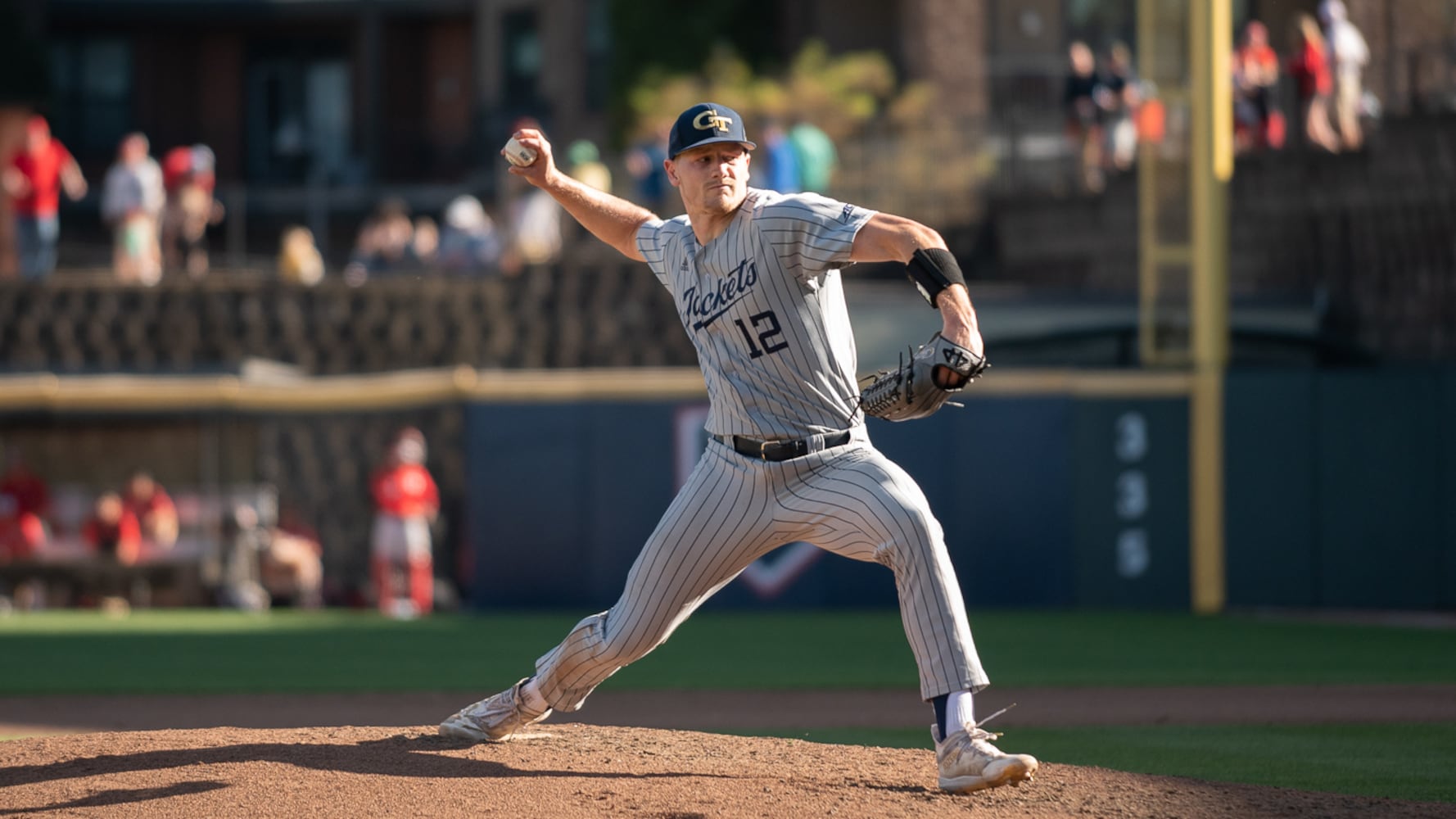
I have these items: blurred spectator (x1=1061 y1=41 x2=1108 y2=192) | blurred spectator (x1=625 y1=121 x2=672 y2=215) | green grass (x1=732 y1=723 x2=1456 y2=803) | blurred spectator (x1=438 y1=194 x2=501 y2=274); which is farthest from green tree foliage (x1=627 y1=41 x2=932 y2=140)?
green grass (x1=732 y1=723 x2=1456 y2=803)

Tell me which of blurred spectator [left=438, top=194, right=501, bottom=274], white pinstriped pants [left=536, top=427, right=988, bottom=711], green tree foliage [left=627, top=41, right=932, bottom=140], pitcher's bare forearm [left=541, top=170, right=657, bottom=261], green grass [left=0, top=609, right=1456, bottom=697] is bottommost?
green grass [left=0, top=609, right=1456, bottom=697]

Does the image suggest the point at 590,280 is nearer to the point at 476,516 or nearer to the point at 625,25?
the point at 476,516

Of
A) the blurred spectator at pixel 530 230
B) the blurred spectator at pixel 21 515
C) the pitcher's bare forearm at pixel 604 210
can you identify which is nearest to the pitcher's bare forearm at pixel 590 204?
the pitcher's bare forearm at pixel 604 210

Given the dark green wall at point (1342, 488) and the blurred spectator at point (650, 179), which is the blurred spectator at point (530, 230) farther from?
the dark green wall at point (1342, 488)

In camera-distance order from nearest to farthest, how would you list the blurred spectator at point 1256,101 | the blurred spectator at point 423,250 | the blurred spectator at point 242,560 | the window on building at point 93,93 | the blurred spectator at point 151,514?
the blurred spectator at point 242,560 → the blurred spectator at point 151,514 → the blurred spectator at point 1256,101 → the blurred spectator at point 423,250 → the window on building at point 93,93

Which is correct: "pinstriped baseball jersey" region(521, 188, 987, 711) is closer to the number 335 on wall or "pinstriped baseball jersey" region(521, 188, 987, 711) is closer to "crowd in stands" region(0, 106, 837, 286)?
the number 335 on wall

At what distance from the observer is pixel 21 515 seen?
16.2m

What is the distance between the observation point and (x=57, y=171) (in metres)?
17.8

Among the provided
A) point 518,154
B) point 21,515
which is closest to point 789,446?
point 518,154

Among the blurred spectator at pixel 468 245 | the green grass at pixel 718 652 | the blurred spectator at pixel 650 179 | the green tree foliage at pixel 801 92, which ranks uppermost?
the green tree foliage at pixel 801 92

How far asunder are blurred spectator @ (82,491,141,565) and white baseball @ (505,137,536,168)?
11.5 meters

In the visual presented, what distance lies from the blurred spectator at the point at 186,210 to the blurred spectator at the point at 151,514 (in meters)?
3.14

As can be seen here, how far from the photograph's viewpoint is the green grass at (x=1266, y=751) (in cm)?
589

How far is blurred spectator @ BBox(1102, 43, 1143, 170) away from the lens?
18.5 metres
